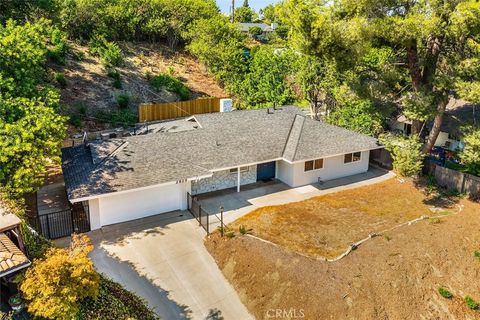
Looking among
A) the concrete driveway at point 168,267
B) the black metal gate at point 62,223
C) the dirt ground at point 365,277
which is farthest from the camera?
the black metal gate at point 62,223

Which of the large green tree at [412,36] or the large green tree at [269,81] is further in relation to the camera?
the large green tree at [269,81]

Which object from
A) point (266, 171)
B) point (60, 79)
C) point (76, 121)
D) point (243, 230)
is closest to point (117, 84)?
point (60, 79)

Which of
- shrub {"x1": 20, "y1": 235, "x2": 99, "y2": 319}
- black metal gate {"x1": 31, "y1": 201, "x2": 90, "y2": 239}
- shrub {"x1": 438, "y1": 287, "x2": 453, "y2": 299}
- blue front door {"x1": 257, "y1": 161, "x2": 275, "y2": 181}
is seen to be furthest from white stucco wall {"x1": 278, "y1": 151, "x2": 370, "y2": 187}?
shrub {"x1": 20, "y1": 235, "x2": 99, "y2": 319}

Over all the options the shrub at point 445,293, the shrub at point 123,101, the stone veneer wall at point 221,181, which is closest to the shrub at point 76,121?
the shrub at point 123,101


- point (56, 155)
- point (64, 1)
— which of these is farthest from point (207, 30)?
point (56, 155)

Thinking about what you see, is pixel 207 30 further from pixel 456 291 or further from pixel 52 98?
pixel 456 291

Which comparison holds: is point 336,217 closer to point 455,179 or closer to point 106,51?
point 455,179

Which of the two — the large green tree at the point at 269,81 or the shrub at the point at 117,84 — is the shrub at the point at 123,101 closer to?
the shrub at the point at 117,84
